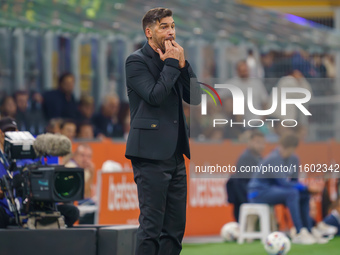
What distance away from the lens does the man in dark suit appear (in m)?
5.51

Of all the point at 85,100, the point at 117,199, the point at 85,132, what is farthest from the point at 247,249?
the point at 85,100

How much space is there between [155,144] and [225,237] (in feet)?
21.5

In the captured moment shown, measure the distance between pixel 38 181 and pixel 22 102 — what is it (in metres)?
5.98

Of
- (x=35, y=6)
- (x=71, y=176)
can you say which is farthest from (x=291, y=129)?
(x=35, y=6)

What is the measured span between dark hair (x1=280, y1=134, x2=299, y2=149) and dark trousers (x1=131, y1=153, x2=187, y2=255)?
2453 mm

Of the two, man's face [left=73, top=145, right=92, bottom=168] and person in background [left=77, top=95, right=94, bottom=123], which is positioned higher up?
person in background [left=77, top=95, right=94, bottom=123]

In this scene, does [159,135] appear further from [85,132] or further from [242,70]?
[242,70]

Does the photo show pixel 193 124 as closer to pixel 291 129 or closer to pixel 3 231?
pixel 291 129

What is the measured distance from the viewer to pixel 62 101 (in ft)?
42.9

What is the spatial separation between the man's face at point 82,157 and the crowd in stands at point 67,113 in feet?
1.55

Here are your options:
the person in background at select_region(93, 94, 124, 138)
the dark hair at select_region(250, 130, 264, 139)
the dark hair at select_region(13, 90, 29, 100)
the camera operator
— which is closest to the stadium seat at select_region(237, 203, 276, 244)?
the dark hair at select_region(250, 130, 264, 139)

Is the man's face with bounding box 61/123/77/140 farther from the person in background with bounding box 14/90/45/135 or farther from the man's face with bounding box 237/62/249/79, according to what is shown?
the man's face with bounding box 237/62/249/79

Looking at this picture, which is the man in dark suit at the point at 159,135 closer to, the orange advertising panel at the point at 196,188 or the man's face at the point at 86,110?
the orange advertising panel at the point at 196,188

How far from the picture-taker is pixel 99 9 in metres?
13.5
